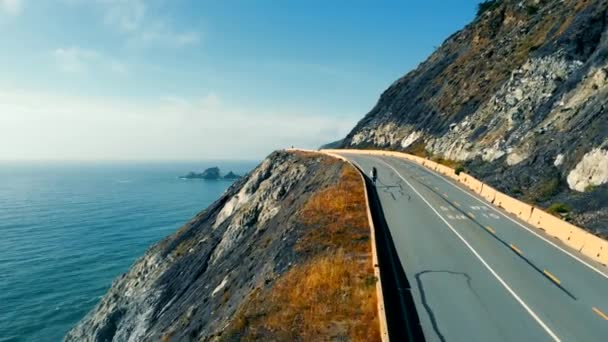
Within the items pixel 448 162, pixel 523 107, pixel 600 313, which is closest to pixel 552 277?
pixel 600 313

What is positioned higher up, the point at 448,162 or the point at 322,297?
the point at 448,162

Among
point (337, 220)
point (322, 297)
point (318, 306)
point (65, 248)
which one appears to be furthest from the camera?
point (65, 248)

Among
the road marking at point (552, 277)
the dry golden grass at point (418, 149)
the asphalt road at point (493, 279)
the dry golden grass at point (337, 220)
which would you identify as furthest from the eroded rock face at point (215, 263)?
the dry golden grass at point (418, 149)

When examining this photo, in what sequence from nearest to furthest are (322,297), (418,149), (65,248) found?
(322,297), (418,149), (65,248)

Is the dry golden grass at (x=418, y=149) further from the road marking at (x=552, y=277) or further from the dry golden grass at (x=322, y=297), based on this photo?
the road marking at (x=552, y=277)

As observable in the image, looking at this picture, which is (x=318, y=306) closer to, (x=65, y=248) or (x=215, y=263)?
(x=215, y=263)

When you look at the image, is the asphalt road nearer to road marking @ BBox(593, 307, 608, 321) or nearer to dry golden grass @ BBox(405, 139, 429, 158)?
road marking @ BBox(593, 307, 608, 321)

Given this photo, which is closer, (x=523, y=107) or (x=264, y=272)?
(x=264, y=272)

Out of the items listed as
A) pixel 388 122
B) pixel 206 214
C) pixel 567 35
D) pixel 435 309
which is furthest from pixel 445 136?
pixel 435 309
